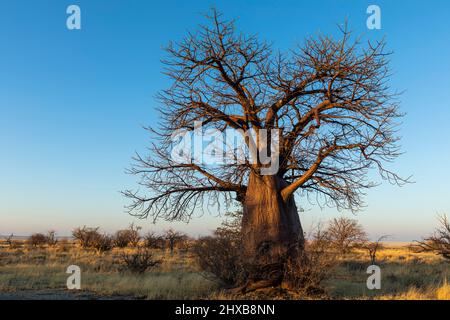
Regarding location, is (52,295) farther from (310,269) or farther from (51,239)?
(51,239)

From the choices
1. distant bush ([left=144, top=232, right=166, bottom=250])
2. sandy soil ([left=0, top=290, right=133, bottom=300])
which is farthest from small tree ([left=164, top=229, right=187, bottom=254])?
sandy soil ([left=0, top=290, right=133, bottom=300])

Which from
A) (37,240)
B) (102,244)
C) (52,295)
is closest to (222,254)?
(52,295)

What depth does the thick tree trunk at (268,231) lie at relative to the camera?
28.1 feet

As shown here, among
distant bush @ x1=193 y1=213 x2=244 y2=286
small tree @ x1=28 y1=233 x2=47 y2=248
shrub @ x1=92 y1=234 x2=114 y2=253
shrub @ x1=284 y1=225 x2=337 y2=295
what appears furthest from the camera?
small tree @ x1=28 y1=233 x2=47 y2=248

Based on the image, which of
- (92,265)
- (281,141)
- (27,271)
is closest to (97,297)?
(281,141)

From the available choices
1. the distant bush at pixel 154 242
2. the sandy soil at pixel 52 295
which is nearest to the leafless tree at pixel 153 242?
the distant bush at pixel 154 242

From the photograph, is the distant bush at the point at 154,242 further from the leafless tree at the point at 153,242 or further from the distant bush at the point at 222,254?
the distant bush at the point at 222,254

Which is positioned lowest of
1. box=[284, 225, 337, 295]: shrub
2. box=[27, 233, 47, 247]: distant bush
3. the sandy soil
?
box=[27, 233, 47, 247]: distant bush

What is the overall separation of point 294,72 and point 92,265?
37.1 ft

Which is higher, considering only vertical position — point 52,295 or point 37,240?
point 52,295

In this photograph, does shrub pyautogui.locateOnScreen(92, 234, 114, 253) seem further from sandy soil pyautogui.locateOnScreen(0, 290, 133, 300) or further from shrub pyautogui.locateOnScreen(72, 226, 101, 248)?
sandy soil pyautogui.locateOnScreen(0, 290, 133, 300)

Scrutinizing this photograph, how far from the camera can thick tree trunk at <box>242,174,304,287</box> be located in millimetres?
8562

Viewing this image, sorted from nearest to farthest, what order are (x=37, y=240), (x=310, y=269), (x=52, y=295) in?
(x=310, y=269)
(x=52, y=295)
(x=37, y=240)

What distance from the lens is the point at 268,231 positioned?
8688 millimetres
